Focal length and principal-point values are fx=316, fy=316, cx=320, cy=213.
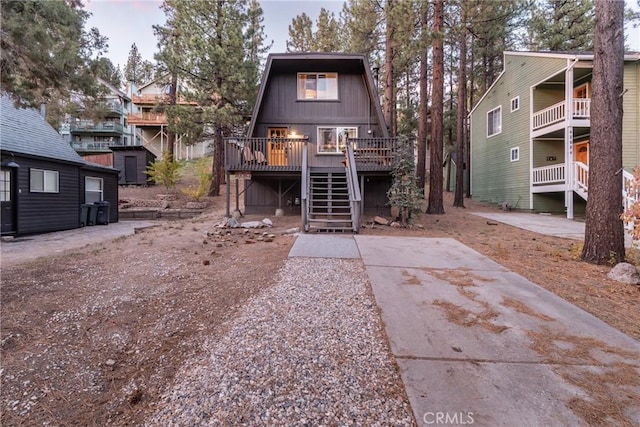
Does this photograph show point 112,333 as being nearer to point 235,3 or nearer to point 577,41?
point 235,3

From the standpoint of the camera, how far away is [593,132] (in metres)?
5.54

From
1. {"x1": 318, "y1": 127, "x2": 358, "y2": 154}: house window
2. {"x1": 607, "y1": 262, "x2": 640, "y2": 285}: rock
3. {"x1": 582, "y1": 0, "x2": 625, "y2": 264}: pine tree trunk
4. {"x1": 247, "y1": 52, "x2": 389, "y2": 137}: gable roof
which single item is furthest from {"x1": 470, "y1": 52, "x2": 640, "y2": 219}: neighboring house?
{"x1": 318, "y1": 127, "x2": 358, "y2": 154}: house window

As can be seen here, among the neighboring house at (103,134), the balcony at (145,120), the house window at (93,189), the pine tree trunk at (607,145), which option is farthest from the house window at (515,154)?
the neighboring house at (103,134)

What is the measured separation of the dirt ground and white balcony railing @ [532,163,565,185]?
7285mm

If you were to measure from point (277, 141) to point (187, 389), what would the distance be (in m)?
9.25

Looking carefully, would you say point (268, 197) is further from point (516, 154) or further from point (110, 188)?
point (516, 154)

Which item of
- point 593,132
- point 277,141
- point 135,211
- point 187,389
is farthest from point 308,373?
point 135,211

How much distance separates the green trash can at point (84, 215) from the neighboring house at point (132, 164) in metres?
7.86

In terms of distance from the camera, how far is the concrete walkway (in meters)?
1.92

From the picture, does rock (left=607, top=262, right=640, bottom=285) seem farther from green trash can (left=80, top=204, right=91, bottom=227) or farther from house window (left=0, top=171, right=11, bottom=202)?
green trash can (left=80, top=204, right=91, bottom=227)

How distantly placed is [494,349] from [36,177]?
14511 millimetres

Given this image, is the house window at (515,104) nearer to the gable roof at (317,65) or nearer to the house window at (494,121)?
the house window at (494,121)

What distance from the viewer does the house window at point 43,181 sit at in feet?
36.0

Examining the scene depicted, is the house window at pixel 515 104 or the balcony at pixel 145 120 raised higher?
the balcony at pixel 145 120
